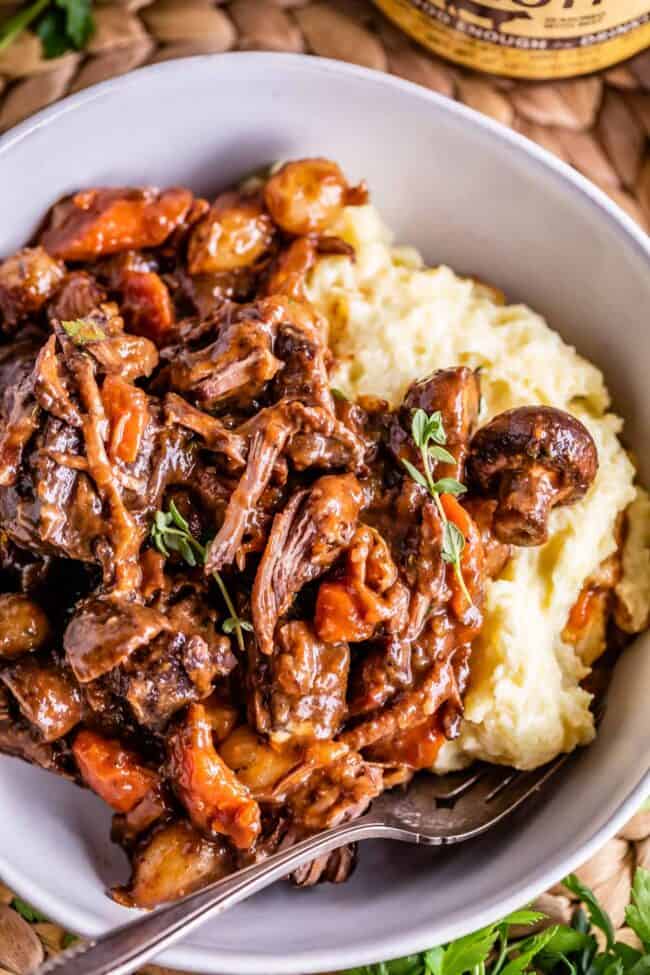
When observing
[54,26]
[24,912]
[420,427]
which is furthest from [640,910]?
[54,26]

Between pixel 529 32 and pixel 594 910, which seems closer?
pixel 594 910

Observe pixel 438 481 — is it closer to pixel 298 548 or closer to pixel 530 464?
pixel 530 464

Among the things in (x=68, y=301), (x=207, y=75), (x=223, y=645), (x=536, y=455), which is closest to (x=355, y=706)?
(x=223, y=645)

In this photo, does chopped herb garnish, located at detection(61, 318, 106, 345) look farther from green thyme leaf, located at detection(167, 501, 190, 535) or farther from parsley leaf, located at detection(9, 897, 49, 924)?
parsley leaf, located at detection(9, 897, 49, 924)

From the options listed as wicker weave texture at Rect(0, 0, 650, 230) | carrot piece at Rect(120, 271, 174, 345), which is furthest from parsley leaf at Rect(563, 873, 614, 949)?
wicker weave texture at Rect(0, 0, 650, 230)

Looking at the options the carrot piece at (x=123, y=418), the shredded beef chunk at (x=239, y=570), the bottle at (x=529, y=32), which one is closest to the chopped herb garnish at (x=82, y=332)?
the shredded beef chunk at (x=239, y=570)

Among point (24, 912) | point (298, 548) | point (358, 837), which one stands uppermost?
Answer: point (298, 548)

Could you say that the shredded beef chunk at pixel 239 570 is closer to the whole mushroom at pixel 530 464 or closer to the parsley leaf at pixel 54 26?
the whole mushroom at pixel 530 464
